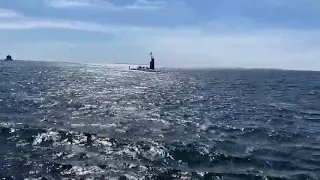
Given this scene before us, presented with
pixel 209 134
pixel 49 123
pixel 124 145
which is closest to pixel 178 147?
pixel 124 145

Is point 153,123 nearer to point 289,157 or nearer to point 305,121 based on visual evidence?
point 289,157

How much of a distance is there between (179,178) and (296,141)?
48.8ft

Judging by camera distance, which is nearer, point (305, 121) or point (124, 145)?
point (124, 145)

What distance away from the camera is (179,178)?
65.2 ft

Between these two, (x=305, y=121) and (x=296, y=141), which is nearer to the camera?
(x=296, y=141)

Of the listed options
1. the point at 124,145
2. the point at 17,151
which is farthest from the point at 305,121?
the point at 17,151

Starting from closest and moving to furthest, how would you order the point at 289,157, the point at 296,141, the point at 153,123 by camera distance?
the point at 289,157 → the point at 296,141 → the point at 153,123

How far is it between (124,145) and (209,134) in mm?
8777

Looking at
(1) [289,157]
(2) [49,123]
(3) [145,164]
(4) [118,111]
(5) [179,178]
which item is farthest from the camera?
(4) [118,111]

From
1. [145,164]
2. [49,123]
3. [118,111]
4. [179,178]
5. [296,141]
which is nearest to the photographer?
[179,178]

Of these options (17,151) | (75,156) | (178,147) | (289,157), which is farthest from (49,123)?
(289,157)

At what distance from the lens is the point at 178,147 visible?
85.5 feet

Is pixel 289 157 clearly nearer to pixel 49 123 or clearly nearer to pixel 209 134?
pixel 209 134

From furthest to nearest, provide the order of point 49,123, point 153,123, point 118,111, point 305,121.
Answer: point 118,111, point 305,121, point 153,123, point 49,123
